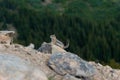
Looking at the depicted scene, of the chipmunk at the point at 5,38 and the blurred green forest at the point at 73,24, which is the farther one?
the blurred green forest at the point at 73,24

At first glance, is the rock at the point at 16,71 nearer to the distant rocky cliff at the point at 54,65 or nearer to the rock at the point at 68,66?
the distant rocky cliff at the point at 54,65

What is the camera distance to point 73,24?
130 m

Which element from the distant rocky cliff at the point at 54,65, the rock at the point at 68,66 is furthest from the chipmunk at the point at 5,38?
the rock at the point at 68,66

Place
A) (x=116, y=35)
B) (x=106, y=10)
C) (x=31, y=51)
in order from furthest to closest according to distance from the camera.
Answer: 1. (x=106, y=10)
2. (x=116, y=35)
3. (x=31, y=51)

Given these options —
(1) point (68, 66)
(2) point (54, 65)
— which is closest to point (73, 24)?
(2) point (54, 65)

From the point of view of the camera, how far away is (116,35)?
118 m

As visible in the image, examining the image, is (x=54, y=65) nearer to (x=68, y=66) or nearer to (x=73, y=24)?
(x=68, y=66)

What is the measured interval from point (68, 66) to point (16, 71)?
324cm

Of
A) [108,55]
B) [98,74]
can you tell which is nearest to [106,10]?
[108,55]

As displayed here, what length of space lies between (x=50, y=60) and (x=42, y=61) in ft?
1.04

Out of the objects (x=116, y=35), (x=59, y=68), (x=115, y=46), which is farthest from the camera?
(x=116, y=35)

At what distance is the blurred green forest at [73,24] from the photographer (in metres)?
103

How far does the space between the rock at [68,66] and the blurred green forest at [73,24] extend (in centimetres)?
7608

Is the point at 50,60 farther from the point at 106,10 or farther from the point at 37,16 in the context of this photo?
the point at 106,10
